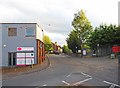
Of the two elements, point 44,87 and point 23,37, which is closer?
point 44,87

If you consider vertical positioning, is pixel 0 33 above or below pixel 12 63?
above

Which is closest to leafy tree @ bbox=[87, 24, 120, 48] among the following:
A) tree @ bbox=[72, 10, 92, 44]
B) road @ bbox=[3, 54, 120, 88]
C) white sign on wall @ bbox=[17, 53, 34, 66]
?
tree @ bbox=[72, 10, 92, 44]

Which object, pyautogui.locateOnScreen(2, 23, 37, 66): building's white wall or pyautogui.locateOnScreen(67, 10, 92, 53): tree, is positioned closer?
pyautogui.locateOnScreen(2, 23, 37, 66): building's white wall

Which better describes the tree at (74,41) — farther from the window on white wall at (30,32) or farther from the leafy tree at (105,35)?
the window on white wall at (30,32)

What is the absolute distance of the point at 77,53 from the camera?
83.9 m

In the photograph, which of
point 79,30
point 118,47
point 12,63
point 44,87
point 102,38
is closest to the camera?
point 44,87

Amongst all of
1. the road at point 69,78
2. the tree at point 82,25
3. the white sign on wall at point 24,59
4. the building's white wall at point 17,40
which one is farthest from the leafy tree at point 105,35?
the road at point 69,78

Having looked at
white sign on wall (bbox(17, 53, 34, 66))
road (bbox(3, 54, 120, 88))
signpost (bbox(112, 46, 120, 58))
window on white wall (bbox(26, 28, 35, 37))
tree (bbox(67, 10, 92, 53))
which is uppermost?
tree (bbox(67, 10, 92, 53))

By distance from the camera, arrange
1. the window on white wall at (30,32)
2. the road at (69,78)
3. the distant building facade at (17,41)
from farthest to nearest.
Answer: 1. the window on white wall at (30,32)
2. the distant building facade at (17,41)
3. the road at (69,78)

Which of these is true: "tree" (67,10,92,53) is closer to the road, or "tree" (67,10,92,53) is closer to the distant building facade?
the distant building facade

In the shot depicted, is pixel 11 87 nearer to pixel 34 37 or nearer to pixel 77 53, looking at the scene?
pixel 34 37

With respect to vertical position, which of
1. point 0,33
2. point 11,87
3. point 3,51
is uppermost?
point 0,33

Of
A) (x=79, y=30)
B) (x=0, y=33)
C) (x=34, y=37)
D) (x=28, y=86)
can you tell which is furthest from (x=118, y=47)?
(x=28, y=86)

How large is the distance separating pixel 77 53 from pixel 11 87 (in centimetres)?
6413
